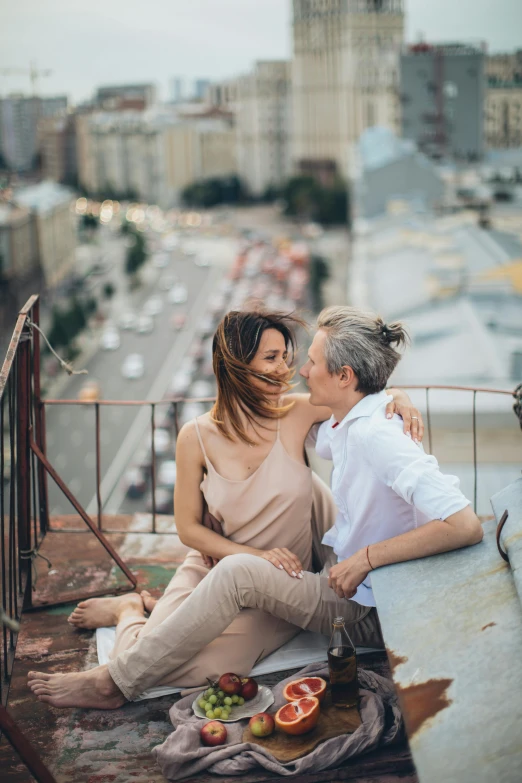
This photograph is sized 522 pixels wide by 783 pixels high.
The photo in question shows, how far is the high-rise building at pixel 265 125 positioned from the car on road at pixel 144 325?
34.7m

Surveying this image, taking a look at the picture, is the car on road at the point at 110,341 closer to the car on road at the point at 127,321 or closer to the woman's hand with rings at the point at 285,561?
the car on road at the point at 127,321

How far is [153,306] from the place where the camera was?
125 feet

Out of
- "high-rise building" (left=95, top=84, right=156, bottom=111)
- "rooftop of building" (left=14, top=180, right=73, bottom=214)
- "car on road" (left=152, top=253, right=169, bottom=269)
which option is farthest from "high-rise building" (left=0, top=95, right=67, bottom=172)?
"high-rise building" (left=95, top=84, right=156, bottom=111)

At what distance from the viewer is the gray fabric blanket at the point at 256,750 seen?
6.44 feet

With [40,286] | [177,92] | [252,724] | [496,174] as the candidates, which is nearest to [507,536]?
[252,724]

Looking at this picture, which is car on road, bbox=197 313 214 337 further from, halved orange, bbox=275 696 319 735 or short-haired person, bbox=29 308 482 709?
halved orange, bbox=275 696 319 735

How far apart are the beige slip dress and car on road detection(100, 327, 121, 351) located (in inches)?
1178

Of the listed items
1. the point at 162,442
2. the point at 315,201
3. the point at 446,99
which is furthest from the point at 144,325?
the point at 315,201

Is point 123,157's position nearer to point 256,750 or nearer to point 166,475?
point 166,475

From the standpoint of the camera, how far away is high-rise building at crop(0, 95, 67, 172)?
1805 inches

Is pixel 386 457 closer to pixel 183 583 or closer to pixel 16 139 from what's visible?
pixel 183 583

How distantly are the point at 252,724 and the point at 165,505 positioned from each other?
1759 cm

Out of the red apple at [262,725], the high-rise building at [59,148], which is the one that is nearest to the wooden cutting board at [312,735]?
the red apple at [262,725]

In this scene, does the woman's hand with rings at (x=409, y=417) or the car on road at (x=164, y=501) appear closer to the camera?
the woman's hand with rings at (x=409, y=417)
